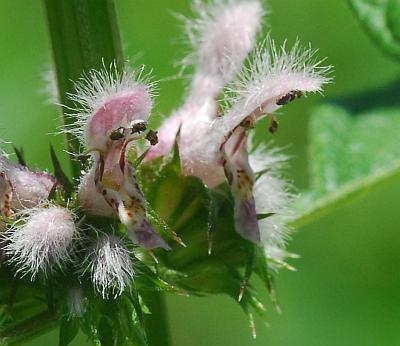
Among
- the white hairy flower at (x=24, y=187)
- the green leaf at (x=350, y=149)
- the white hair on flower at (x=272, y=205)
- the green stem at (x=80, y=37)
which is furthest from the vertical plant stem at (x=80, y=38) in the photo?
the green leaf at (x=350, y=149)

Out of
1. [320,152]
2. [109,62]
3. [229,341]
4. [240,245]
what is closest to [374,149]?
[320,152]

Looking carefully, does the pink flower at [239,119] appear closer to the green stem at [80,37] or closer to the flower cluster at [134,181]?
the flower cluster at [134,181]

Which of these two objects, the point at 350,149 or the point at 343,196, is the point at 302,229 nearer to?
the point at 350,149

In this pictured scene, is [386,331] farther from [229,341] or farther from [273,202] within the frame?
[273,202]

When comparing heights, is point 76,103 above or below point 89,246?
above

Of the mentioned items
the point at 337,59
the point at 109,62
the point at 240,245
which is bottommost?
the point at 337,59

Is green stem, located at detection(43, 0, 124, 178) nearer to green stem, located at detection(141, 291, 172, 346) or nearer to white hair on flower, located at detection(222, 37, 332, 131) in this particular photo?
white hair on flower, located at detection(222, 37, 332, 131)

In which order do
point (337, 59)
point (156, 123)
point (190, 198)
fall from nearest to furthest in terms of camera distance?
point (190, 198) < point (156, 123) < point (337, 59)

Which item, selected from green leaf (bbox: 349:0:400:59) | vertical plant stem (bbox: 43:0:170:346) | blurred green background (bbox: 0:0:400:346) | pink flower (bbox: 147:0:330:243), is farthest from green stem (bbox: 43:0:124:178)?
blurred green background (bbox: 0:0:400:346)
